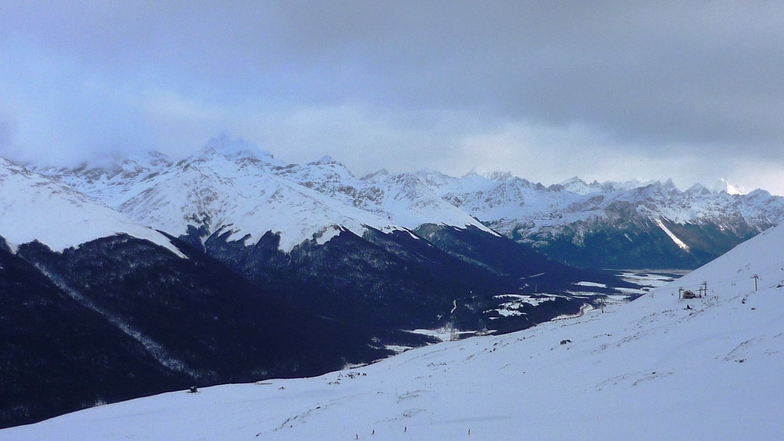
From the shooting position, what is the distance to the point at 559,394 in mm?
39031

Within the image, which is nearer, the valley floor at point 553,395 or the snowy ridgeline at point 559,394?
the valley floor at point 553,395

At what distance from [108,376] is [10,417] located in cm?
3004

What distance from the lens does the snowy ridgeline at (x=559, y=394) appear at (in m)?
29.2

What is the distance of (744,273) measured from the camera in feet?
260

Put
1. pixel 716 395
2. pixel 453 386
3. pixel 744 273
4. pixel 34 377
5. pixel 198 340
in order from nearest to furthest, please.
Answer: pixel 716 395, pixel 453 386, pixel 744 273, pixel 34 377, pixel 198 340

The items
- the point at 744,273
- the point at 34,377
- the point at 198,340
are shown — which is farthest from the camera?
the point at 198,340

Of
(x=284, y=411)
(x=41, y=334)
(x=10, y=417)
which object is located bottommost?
(x=10, y=417)

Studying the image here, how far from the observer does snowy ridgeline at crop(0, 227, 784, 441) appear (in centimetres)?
2916

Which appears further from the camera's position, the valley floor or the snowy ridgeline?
the snowy ridgeline

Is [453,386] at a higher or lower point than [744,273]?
lower

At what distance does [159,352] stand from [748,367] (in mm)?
188460

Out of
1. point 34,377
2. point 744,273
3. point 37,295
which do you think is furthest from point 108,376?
point 744,273

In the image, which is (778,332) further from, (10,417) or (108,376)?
(108,376)

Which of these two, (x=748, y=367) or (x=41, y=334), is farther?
(x=41, y=334)
